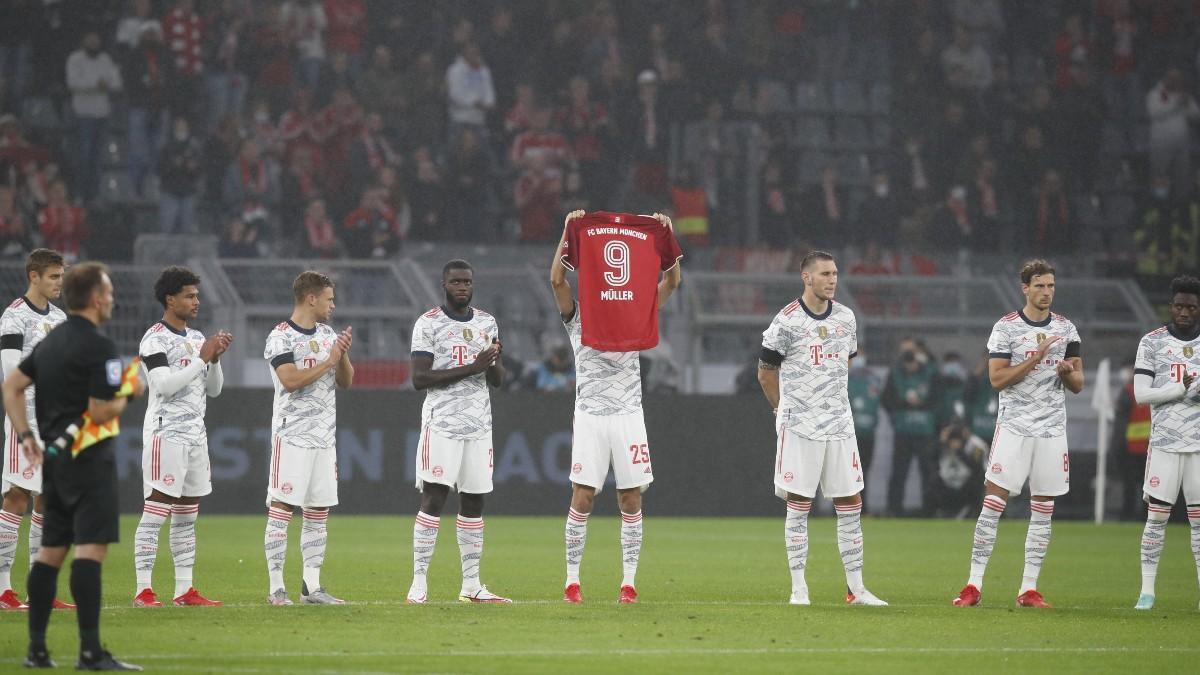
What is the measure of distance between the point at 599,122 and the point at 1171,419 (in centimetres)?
1669

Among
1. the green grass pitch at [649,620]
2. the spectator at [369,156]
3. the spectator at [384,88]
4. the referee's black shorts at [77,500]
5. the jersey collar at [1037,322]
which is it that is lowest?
the green grass pitch at [649,620]

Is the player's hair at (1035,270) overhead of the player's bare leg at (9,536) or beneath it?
overhead

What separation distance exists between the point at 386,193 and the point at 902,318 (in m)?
8.01

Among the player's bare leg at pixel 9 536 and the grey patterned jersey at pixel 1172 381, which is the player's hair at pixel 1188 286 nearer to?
the grey patterned jersey at pixel 1172 381

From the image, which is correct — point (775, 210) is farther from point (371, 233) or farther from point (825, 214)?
point (371, 233)

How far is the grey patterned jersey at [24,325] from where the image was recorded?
11.5 metres

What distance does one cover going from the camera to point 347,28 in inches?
1099

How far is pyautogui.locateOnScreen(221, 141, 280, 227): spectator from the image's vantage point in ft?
83.9

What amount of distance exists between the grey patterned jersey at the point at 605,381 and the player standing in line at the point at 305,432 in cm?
167

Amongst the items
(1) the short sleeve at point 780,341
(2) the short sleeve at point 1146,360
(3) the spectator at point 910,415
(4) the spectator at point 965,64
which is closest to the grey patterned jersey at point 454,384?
(1) the short sleeve at point 780,341

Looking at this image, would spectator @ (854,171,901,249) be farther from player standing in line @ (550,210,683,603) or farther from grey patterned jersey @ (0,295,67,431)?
grey patterned jersey @ (0,295,67,431)

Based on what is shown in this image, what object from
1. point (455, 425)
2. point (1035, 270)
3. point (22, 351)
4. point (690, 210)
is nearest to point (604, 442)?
point (455, 425)

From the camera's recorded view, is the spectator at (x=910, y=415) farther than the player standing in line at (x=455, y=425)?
Yes

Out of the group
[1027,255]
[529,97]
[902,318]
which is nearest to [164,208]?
[529,97]
